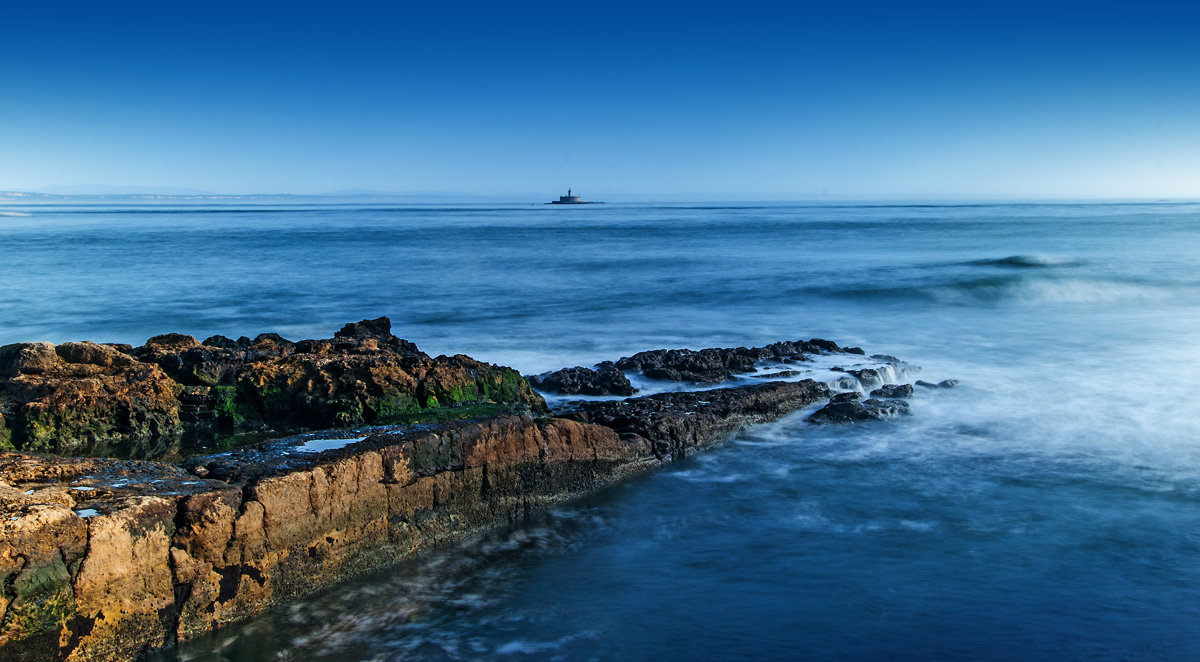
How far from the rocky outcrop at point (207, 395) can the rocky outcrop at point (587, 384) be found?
3.85 ft

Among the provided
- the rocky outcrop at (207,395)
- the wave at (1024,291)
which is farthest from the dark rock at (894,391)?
the wave at (1024,291)

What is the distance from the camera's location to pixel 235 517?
5.08m

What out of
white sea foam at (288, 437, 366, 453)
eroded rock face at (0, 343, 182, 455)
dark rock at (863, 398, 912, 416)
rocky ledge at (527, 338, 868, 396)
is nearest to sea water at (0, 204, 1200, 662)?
dark rock at (863, 398, 912, 416)

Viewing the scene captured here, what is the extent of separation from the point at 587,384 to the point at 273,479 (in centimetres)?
567

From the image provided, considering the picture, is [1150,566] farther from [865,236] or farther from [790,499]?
[865,236]

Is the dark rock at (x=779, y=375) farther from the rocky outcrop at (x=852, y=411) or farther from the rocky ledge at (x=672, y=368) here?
the rocky outcrop at (x=852, y=411)

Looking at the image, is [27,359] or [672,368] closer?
[27,359]

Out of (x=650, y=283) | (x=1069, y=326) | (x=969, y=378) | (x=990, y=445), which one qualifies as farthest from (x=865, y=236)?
(x=990, y=445)

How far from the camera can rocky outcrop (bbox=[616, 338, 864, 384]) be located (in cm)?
1137

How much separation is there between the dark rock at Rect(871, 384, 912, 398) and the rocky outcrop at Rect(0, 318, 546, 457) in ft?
14.9

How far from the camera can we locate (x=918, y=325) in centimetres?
1848

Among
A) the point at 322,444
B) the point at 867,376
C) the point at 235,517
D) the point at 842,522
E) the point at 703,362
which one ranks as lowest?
the point at 842,522

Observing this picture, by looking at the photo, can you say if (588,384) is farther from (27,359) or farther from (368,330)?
(27,359)

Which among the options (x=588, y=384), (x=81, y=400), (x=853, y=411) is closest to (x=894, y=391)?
(x=853, y=411)
